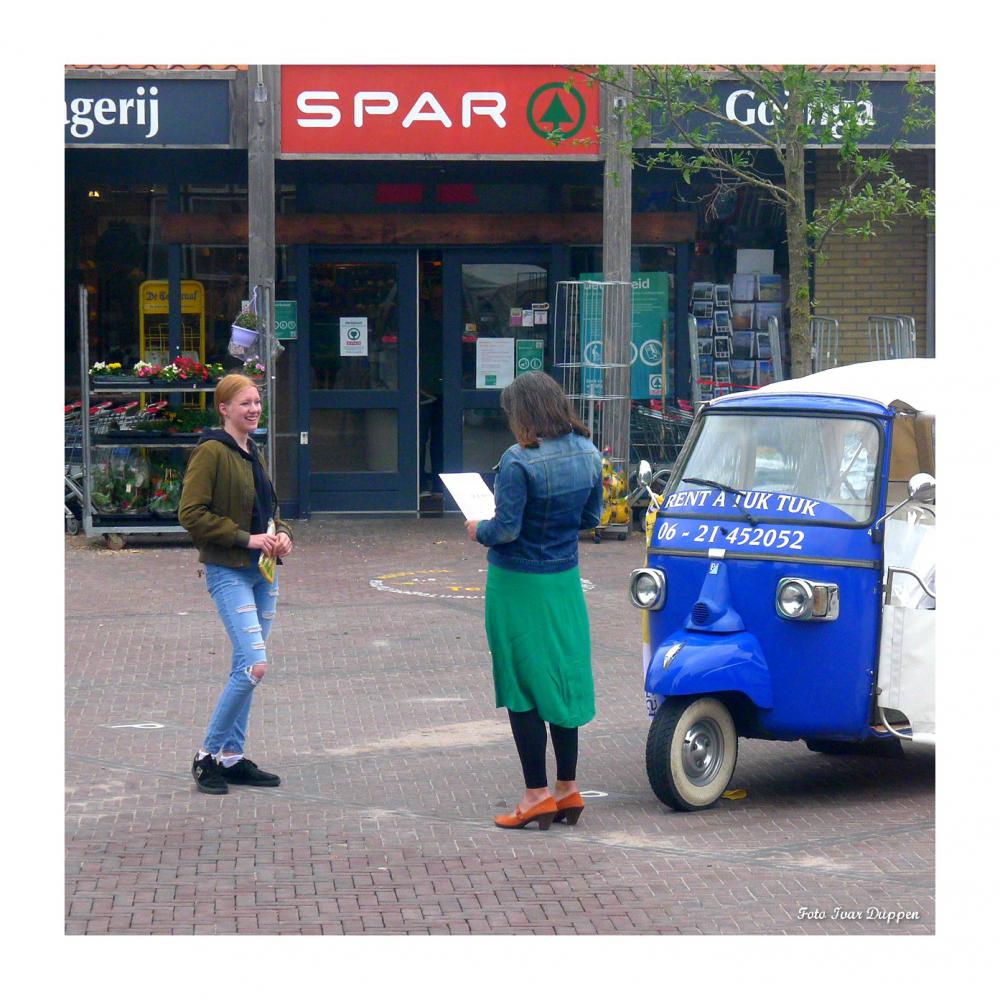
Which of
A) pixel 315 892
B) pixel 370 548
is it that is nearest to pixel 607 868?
pixel 315 892

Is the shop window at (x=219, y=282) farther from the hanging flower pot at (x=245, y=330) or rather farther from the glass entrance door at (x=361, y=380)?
the hanging flower pot at (x=245, y=330)

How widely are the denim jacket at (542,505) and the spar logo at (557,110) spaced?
8516 mm

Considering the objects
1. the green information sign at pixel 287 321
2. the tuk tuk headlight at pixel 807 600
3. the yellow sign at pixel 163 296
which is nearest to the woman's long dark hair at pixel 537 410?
the tuk tuk headlight at pixel 807 600

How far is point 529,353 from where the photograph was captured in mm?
16594

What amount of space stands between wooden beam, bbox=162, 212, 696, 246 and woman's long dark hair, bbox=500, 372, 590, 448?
9.91m

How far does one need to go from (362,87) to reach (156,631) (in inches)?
227

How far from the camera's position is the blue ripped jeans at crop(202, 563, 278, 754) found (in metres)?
6.79

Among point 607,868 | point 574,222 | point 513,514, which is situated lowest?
point 607,868

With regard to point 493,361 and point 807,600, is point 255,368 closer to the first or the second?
point 493,361

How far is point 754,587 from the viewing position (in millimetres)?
6680

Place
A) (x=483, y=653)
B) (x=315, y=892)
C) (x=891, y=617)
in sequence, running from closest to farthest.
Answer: (x=315, y=892) → (x=891, y=617) → (x=483, y=653)

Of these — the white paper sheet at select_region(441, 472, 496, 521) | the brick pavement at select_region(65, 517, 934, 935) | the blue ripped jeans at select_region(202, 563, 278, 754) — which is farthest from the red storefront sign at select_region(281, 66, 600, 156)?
the white paper sheet at select_region(441, 472, 496, 521)

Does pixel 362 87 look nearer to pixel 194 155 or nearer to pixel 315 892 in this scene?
pixel 194 155

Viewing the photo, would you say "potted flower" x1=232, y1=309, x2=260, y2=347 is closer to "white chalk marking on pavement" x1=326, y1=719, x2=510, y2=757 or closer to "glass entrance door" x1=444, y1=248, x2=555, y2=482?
"glass entrance door" x1=444, y1=248, x2=555, y2=482
